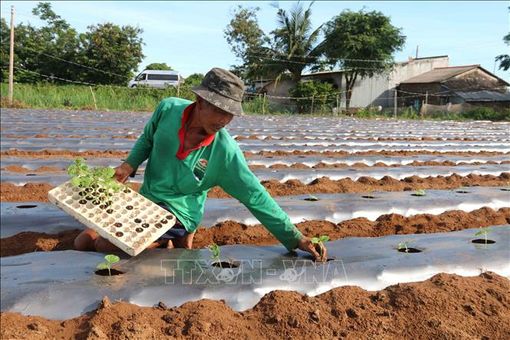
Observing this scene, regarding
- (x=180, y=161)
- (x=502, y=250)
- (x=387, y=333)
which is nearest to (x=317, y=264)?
(x=387, y=333)

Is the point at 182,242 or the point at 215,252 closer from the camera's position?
the point at 215,252

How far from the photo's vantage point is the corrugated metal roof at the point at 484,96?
25359 millimetres

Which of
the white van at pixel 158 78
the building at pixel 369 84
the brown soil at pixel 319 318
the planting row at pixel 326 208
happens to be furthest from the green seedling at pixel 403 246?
the building at pixel 369 84

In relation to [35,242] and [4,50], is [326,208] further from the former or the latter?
[4,50]

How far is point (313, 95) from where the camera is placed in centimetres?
2392

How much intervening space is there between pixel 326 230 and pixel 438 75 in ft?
90.9

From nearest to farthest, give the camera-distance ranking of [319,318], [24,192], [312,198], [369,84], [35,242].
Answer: [319,318] < [35,242] < [312,198] < [24,192] < [369,84]

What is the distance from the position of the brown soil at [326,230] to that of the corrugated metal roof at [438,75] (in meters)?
25.2

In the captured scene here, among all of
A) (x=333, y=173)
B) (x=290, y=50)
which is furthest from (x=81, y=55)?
(x=333, y=173)

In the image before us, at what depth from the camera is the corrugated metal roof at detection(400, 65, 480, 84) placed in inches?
Result: 1063

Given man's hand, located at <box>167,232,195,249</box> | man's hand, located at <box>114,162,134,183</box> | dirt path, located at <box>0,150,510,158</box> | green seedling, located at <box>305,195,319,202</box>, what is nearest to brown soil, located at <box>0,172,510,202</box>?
green seedling, located at <box>305,195,319,202</box>

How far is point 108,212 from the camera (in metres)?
2.06

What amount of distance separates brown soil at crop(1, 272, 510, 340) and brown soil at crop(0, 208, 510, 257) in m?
1.04

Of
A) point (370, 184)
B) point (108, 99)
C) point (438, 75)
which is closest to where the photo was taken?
point (370, 184)
